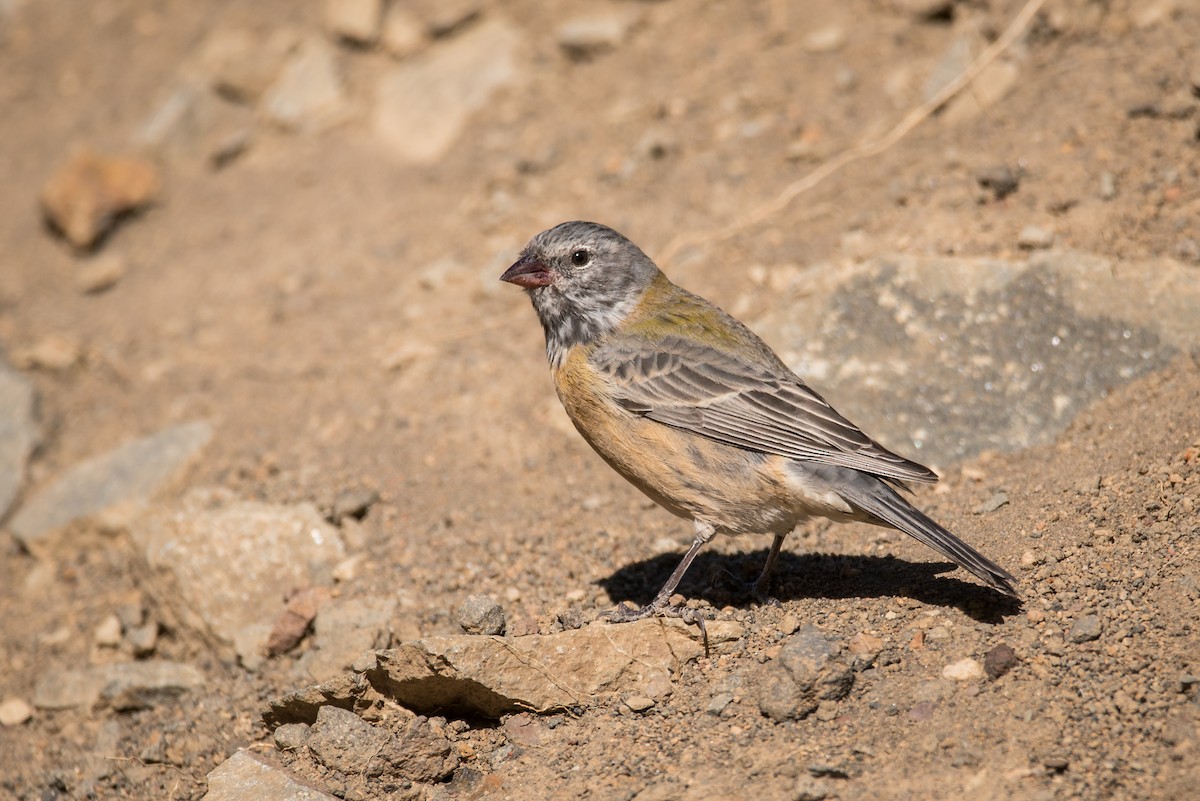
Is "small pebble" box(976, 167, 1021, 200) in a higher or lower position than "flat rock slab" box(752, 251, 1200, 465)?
higher

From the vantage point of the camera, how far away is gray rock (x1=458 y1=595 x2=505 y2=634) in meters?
5.48

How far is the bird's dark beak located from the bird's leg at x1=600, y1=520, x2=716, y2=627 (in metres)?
1.60

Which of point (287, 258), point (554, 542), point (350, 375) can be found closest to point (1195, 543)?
point (554, 542)

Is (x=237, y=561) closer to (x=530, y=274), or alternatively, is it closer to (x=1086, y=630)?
(x=530, y=274)

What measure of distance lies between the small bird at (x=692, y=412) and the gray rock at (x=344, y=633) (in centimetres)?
135

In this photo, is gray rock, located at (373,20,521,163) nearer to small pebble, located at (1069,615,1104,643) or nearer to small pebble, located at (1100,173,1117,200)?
small pebble, located at (1100,173,1117,200)

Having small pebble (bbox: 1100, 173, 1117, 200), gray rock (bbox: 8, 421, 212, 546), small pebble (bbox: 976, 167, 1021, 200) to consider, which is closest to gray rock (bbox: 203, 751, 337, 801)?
gray rock (bbox: 8, 421, 212, 546)

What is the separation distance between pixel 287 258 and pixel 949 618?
6.98m

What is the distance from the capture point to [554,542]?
6574 millimetres

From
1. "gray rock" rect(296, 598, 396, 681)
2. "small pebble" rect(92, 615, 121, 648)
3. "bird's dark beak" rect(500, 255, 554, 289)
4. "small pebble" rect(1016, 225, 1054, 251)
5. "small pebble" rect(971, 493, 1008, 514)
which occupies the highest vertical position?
"bird's dark beak" rect(500, 255, 554, 289)

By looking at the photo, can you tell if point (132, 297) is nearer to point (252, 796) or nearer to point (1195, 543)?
point (252, 796)

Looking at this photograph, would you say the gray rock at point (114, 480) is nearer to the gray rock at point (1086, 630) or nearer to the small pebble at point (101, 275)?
the small pebble at point (101, 275)

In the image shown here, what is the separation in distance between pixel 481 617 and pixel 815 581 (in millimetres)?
1748

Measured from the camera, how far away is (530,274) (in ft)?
20.4
